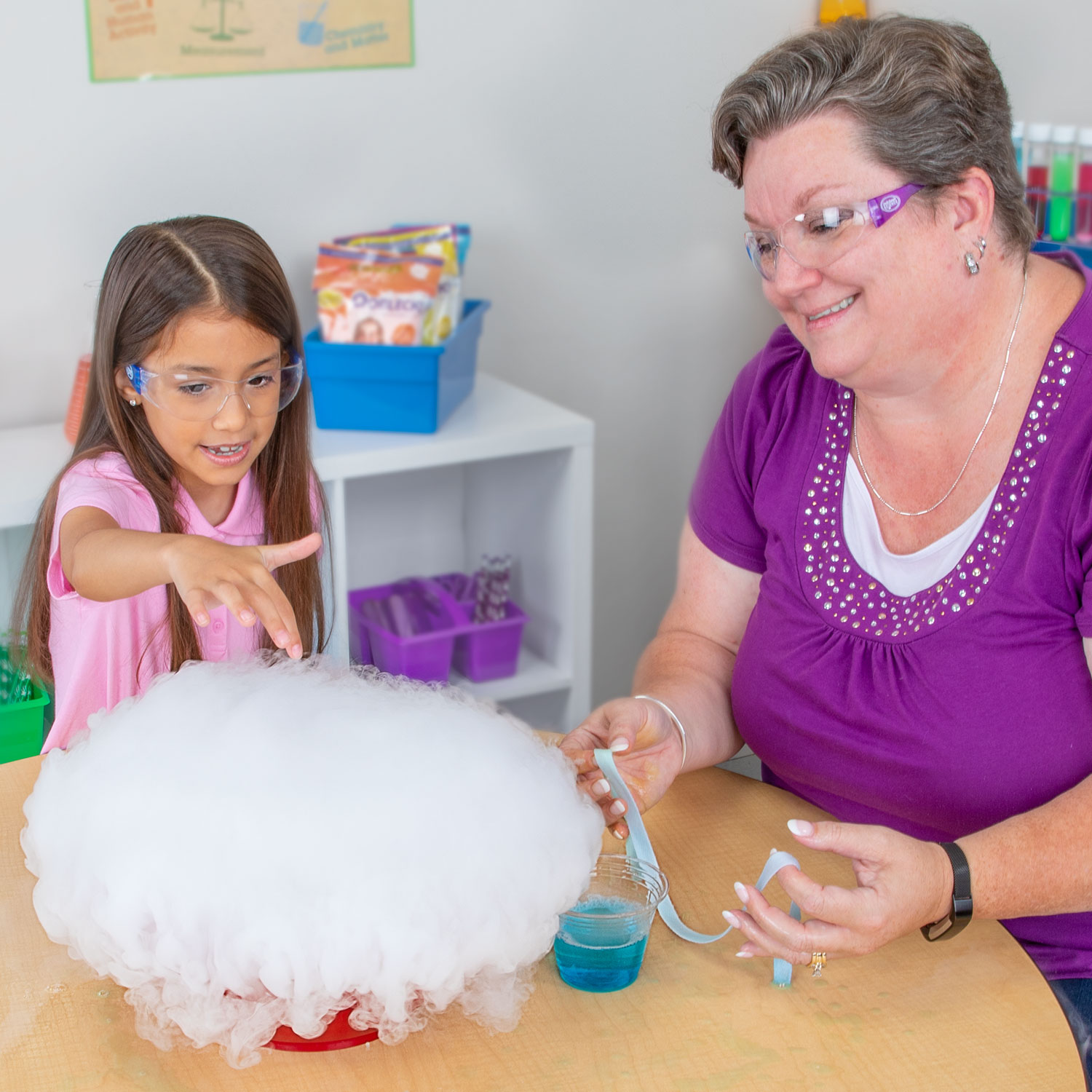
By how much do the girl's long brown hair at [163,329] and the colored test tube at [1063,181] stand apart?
170 cm

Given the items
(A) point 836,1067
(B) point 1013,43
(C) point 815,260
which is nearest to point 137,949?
(A) point 836,1067

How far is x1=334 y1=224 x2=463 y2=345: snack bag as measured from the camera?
2266 mm

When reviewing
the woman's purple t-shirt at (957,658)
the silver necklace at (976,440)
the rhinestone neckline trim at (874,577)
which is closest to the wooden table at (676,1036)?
the woman's purple t-shirt at (957,658)

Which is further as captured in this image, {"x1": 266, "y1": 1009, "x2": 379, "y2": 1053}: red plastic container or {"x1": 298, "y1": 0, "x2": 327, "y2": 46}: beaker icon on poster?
{"x1": 298, "y1": 0, "x2": 327, "y2": 46}: beaker icon on poster

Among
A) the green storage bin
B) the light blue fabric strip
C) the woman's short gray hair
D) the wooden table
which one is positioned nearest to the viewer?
the wooden table

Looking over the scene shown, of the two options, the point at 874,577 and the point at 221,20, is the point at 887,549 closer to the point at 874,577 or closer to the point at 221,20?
the point at 874,577

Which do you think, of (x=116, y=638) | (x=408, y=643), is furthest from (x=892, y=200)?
(x=408, y=643)

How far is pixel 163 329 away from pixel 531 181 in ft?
4.01

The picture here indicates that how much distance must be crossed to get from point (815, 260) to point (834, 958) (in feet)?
2.18

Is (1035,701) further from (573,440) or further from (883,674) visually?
(573,440)

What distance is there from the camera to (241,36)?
7.54 ft

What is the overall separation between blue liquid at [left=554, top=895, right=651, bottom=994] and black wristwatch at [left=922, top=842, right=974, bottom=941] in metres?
0.26

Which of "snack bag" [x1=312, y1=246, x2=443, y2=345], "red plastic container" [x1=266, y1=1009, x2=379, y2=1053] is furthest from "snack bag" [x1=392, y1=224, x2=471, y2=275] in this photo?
"red plastic container" [x1=266, y1=1009, x2=379, y2=1053]

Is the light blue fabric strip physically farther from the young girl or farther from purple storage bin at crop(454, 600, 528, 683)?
purple storage bin at crop(454, 600, 528, 683)
